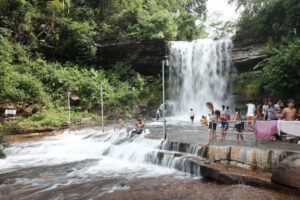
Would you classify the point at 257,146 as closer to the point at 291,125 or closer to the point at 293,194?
the point at 291,125

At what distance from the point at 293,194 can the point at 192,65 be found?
2141cm

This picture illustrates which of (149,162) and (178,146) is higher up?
(178,146)

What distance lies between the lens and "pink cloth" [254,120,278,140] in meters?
6.48

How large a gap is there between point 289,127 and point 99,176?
6625mm

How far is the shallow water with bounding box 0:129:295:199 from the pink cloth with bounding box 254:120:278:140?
2.00 meters

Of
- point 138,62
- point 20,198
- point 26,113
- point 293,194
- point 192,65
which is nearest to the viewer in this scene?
point 293,194

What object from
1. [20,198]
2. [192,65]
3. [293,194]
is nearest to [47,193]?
[20,198]

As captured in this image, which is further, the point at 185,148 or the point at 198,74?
the point at 198,74

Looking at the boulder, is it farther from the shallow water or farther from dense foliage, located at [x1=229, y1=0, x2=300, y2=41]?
dense foliage, located at [x1=229, y1=0, x2=300, y2=41]

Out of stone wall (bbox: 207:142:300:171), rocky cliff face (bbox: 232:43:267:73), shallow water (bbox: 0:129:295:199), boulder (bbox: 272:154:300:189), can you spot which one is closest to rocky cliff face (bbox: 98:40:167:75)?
rocky cliff face (bbox: 232:43:267:73)

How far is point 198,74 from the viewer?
24.9m

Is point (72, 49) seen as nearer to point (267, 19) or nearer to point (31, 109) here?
point (31, 109)

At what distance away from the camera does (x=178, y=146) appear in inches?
357

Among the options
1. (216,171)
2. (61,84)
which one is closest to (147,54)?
(61,84)
